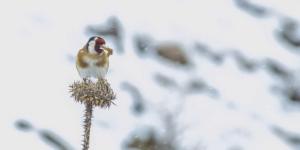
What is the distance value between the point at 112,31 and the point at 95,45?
216ft

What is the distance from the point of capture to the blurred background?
2174 inches

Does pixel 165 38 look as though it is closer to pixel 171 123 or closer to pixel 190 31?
pixel 190 31

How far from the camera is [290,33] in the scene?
82.8 m

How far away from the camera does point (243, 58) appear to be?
93062 millimetres

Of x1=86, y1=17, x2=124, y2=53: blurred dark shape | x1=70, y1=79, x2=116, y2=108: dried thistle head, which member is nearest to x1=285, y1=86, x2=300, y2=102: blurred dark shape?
x1=86, y1=17, x2=124, y2=53: blurred dark shape

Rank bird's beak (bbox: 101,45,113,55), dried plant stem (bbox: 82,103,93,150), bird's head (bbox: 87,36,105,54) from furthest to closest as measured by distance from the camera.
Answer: bird's head (bbox: 87,36,105,54), bird's beak (bbox: 101,45,113,55), dried plant stem (bbox: 82,103,93,150)

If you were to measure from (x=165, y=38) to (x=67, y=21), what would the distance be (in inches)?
919

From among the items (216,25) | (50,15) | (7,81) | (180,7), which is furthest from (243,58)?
(7,81)

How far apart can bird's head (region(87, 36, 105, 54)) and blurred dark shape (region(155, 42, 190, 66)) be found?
54.2 m

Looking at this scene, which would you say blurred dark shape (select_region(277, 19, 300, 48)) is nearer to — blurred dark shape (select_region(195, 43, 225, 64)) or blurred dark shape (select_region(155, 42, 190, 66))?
blurred dark shape (select_region(195, 43, 225, 64))

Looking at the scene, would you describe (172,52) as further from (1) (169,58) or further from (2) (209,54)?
(2) (209,54)

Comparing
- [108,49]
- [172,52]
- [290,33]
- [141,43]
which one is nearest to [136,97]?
[172,52]

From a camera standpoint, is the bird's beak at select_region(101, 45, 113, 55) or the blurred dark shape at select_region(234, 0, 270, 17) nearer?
the bird's beak at select_region(101, 45, 113, 55)

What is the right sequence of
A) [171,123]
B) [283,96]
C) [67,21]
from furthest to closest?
[67,21]
[283,96]
[171,123]
